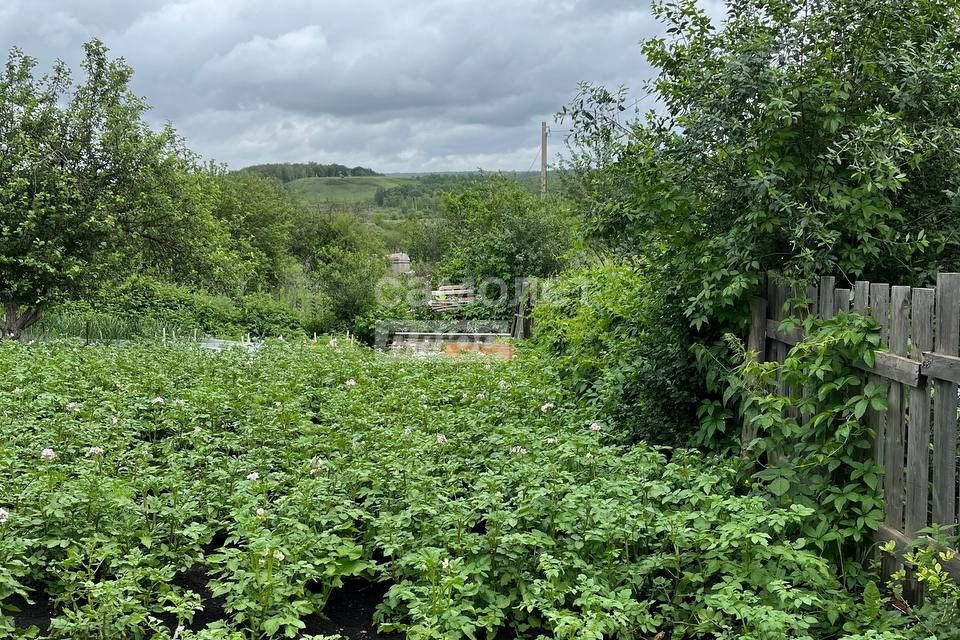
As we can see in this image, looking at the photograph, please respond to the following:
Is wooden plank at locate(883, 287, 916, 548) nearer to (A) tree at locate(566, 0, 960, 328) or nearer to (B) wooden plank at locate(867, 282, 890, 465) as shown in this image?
(B) wooden plank at locate(867, 282, 890, 465)

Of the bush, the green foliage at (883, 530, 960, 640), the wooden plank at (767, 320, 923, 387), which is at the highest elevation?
the wooden plank at (767, 320, 923, 387)

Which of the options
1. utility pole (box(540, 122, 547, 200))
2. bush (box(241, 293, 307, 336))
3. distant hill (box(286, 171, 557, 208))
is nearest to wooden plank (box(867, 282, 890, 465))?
bush (box(241, 293, 307, 336))

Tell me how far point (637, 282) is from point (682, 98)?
2.44 m

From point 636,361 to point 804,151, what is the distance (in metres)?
1.93

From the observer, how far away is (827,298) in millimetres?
4000

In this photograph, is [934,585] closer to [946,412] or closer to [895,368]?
[946,412]

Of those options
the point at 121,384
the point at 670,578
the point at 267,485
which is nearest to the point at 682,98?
the point at 670,578

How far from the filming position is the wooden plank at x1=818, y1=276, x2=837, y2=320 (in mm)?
3957

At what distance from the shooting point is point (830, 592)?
3.21 metres

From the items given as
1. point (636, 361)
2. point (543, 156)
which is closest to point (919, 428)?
point (636, 361)

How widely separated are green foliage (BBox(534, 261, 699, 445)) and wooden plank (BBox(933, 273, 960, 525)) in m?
1.90

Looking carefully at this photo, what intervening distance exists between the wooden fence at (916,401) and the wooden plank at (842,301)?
1cm

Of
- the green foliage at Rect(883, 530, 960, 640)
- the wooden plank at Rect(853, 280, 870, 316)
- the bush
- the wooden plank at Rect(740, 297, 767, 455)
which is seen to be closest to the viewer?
the green foliage at Rect(883, 530, 960, 640)

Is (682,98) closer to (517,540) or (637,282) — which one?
(637,282)
